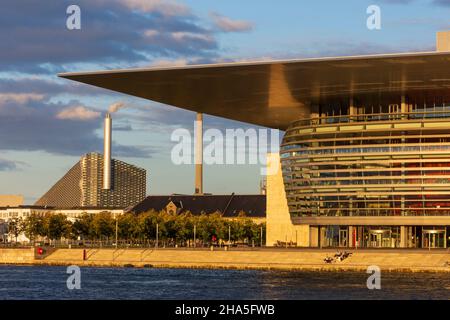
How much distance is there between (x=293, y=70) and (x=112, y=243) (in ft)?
177

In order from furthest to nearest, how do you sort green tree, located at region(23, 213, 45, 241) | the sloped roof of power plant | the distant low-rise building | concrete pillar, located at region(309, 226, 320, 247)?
the sloped roof of power plant < the distant low-rise building < green tree, located at region(23, 213, 45, 241) < concrete pillar, located at region(309, 226, 320, 247)

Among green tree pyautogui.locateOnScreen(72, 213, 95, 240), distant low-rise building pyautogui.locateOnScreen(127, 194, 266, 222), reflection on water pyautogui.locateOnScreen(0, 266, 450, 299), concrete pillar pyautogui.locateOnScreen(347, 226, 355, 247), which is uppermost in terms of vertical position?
distant low-rise building pyautogui.locateOnScreen(127, 194, 266, 222)

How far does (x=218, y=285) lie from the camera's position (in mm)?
72438

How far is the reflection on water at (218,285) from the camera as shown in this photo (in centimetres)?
6425

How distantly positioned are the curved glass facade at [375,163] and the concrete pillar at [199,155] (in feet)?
192

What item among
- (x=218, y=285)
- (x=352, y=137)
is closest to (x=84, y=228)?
(x=352, y=137)

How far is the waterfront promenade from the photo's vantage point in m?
90.1

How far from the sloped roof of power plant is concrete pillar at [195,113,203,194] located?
3.82 m

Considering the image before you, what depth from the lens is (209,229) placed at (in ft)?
415

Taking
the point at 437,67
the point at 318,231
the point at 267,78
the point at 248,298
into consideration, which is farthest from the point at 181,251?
the point at 248,298

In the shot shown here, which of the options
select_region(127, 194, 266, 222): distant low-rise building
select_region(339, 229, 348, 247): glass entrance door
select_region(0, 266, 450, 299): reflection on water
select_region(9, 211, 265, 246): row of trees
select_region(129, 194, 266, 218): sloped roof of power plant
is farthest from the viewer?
select_region(129, 194, 266, 218): sloped roof of power plant

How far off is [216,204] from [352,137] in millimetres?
64256

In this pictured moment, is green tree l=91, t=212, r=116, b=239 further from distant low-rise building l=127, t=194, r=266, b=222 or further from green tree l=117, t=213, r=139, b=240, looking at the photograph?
distant low-rise building l=127, t=194, r=266, b=222

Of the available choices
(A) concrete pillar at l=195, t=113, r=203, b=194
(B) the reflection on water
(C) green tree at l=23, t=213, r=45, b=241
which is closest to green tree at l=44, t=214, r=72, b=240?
(C) green tree at l=23, t=213, r=45, b=241
